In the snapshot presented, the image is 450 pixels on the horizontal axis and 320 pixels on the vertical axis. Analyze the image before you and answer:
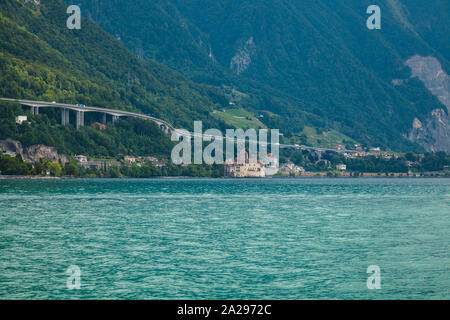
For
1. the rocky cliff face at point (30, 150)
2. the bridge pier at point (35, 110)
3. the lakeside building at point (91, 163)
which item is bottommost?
the lakeside building at point (91, 163)

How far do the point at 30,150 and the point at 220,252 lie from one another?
137 meters

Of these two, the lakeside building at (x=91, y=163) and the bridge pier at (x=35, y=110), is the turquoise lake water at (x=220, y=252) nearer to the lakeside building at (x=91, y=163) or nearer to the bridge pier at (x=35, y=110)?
the lakeside building at (x=91, y=163)

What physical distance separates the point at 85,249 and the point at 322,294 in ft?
59.7

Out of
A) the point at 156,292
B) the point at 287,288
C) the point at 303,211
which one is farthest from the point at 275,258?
the point at 303,211

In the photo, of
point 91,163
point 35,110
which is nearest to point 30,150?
point 91,163

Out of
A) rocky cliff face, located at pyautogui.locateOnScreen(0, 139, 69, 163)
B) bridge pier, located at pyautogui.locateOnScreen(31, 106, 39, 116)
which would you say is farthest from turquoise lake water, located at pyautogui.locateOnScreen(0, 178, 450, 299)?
bridge pier, located at pyautogui.locateOnScreen(31, 106, 39, 116)

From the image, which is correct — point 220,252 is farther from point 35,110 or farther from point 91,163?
point 35,110

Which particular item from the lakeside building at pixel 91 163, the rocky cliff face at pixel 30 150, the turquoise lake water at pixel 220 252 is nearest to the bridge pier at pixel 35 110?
the lakeside building at pixel 91 163

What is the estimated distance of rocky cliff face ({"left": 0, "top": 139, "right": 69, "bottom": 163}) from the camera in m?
168

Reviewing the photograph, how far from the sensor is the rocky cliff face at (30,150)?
550 feet

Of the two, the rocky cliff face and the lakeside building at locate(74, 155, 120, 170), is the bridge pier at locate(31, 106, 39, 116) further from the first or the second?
the rocky cliff face

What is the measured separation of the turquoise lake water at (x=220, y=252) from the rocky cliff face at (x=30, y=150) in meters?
98.5

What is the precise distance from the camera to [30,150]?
170000 millimetres
